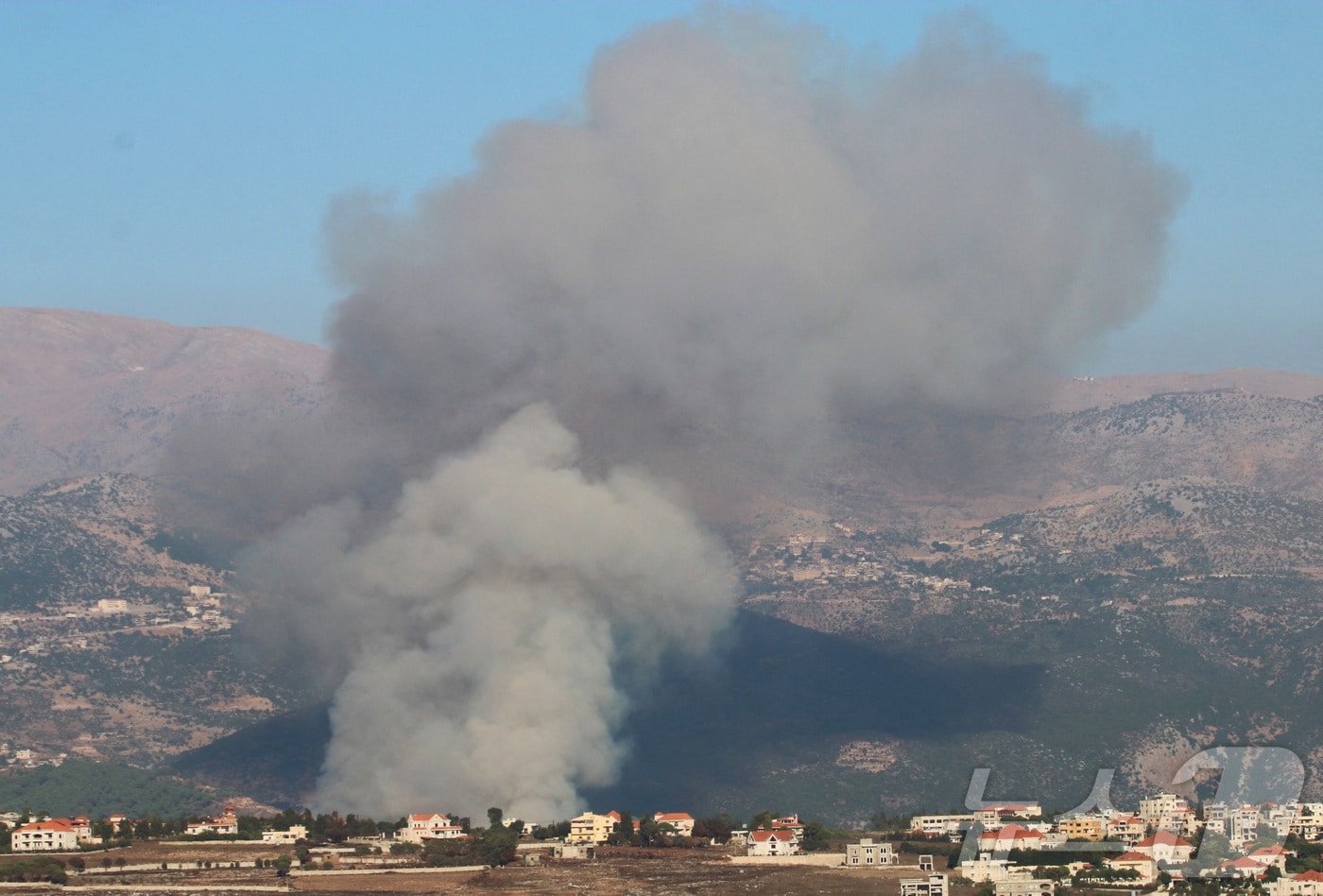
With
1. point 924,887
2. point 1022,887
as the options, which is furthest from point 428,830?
point 1022,887

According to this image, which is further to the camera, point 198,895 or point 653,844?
point 653,844

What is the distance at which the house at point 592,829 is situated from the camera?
269ft

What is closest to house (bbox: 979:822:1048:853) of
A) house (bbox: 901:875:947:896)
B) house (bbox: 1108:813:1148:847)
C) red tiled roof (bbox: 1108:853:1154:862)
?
house (bbox: 1108:813:1148:847)

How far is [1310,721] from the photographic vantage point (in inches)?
4850

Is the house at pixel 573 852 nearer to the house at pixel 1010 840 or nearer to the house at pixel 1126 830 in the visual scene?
the house at pixel 1010 840

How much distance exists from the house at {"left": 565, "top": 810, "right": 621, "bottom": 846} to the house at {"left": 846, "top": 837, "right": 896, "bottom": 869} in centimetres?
925

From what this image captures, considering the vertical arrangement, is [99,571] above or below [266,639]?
above

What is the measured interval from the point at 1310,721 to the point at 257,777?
54477 millimetres

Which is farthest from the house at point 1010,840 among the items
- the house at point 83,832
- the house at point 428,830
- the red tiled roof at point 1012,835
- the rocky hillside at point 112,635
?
the rocky hillside at point 112,635

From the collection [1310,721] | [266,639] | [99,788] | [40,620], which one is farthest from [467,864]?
[40,620]

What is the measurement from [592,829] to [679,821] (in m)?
6.20

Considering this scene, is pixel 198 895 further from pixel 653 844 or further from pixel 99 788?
pixel 99 788

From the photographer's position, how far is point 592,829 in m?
82.9

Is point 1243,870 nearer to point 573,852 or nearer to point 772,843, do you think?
point 772,843
